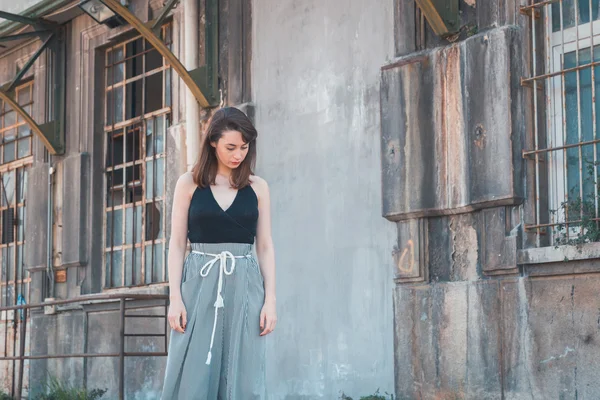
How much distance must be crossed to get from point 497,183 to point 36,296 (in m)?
7.12

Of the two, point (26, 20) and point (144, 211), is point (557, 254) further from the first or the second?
point (26, 20)

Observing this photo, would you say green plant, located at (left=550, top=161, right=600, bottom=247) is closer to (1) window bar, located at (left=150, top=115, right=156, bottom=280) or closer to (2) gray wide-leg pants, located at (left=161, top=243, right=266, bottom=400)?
(2) gray wide-leg pants, located at (left=161, top=243, right=266, bottom=400)

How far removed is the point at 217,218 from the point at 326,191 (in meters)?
4.17

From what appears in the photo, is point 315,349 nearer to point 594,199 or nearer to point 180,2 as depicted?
point 594,199

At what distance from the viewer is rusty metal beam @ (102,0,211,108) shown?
10.3 metres

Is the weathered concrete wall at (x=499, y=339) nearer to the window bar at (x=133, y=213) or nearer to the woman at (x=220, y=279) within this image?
the woman at (x=220, y=279)

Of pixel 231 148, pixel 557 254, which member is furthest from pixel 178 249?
pixel 557 254

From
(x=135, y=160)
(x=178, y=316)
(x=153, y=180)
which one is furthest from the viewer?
(x=135, y=160)

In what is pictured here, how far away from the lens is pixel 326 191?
938 centimetres

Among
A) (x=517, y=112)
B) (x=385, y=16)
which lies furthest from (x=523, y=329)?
(x=385, y=16)

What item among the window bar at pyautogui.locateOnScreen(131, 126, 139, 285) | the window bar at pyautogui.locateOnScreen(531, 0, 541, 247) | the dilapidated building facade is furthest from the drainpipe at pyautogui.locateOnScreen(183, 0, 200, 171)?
the window bar at pyautogui.locateOnScreen(531, 0, 541, 247)

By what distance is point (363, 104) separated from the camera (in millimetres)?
9070

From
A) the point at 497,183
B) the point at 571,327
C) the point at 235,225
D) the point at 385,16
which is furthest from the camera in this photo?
the point at 385,16

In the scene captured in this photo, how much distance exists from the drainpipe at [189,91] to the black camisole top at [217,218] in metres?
5.44
